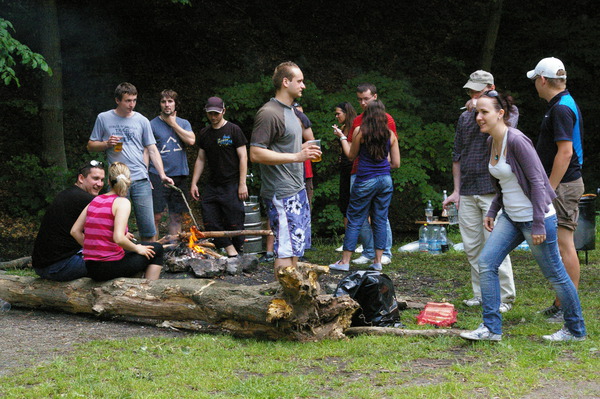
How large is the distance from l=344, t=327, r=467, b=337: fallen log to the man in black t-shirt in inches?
104

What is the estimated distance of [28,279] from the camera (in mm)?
6613

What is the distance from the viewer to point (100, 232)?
6094 millimetres

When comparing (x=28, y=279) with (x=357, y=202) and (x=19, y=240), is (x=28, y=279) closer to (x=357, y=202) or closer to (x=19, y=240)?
(x=357, y=202)

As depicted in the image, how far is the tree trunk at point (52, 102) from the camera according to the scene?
43.4 feet

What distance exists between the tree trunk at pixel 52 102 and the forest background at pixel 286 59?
3cm

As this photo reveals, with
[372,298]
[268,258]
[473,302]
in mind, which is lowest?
[473,302]

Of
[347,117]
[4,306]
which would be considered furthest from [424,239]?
[4,306]

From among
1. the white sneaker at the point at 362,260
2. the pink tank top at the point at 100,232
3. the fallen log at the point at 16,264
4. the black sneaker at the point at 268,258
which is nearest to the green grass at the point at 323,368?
the pink tank top at the point at 100,232

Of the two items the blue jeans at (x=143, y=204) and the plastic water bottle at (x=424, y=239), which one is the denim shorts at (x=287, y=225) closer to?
the blue jeans at (x=143, y=204)

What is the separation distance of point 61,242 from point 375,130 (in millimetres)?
3707

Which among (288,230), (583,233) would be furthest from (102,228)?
(583,233)

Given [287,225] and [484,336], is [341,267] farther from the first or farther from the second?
[484,336]

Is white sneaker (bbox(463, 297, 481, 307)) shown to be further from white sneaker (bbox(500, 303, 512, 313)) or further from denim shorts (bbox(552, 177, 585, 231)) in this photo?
denim shorts (bbox(552, 177, 585, 231))

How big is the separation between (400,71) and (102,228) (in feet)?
45.7
